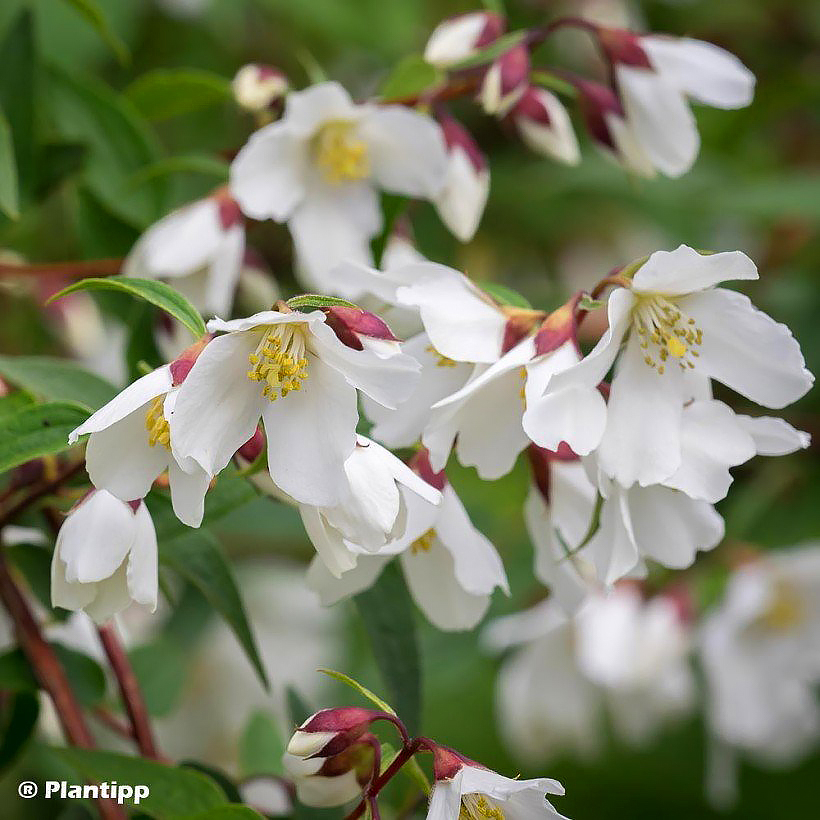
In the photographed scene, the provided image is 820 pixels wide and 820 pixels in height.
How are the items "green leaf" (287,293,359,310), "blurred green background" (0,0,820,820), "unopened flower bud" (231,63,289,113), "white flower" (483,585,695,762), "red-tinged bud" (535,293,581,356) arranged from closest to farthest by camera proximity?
"green leaf" (287,293,359,310) → "red-tinged bud" (535,293,581,356) → "unopened flower bud" (231,63,289,113) → "white flower" (483,585,695,762) → "blurred green background" (0,0,820,820)

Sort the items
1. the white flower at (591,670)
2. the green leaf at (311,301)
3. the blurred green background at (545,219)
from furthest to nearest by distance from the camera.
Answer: the blurred green background at (545,219) → the white flower at (591,670) → the green leaf at (311,301)

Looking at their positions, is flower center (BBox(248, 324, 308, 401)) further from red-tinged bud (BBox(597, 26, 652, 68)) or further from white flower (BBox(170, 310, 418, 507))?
red-tinged bud (BBox(597, 26, 652, 68))

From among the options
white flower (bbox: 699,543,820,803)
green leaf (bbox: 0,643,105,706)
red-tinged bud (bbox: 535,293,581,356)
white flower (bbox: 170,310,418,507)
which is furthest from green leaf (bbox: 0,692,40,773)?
white flower (bbox: 699,543,820,803)

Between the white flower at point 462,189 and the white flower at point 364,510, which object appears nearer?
the white flower at point 364,510

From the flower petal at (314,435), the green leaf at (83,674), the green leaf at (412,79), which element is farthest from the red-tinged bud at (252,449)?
the green leaf at (412,79)

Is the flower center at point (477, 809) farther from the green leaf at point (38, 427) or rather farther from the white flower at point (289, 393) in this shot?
the green leaf at point (38, 427)

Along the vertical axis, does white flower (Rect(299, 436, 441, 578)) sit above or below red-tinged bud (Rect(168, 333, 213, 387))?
below
